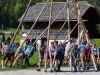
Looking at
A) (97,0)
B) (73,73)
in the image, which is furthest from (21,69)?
(97,0)

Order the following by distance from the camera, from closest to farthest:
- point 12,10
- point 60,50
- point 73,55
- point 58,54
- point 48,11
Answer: point 60,50
point 58,54
point 73,55
point 48,11
point 12,10

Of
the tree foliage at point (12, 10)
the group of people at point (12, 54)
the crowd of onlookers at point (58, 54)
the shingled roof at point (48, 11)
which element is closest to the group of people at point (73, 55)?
the crowd of onlookers at point (58, 54)

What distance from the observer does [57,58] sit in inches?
876

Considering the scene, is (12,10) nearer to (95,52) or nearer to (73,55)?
(95,52)

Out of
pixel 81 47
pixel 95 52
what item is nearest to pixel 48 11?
pixel 95 52

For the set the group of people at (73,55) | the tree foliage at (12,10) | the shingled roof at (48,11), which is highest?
the tree foliage at (12,10)

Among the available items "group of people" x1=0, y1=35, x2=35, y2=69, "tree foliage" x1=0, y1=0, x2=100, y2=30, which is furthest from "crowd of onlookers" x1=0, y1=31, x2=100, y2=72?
"tree foliage" x1=0, y1=0, x2=100, y2=30

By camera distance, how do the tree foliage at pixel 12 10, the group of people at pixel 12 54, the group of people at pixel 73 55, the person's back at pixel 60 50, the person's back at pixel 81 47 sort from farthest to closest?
the tree foliage at pixel 12 10
the person's back at pixel 81 47
the group of people at pixel 12 54
the group of people at pixel 73 55
the person's back at pixel 60 50

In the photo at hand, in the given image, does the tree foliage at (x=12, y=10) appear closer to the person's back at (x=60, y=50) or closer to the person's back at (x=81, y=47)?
the person's back at (x=81, y=47)

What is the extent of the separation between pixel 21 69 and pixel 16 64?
4.23 ft

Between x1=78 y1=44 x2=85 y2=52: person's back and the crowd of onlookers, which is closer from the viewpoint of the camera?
the crowd of onlookers

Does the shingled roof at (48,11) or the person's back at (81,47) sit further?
the shingled roof at (48,11)

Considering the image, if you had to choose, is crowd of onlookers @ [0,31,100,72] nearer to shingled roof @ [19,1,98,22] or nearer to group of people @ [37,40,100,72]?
group of people @ [37,40,100,72]

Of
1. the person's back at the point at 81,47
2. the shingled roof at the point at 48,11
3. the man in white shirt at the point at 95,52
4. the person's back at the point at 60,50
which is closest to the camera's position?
the person's back at the point at 60,50
